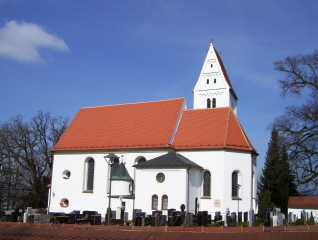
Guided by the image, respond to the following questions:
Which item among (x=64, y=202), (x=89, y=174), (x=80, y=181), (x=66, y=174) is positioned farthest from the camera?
(x=66, y=174)

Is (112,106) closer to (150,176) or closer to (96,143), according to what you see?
(96,143)

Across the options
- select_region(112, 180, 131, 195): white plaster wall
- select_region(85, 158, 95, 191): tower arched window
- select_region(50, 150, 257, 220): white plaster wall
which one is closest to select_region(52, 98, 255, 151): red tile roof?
select_region(50, 150, 257, 220): white plaster wall

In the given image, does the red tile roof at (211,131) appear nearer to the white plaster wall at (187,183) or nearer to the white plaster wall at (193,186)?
the white plaster wall at (187,183)

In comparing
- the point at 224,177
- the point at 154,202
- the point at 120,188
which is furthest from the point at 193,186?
the point at 120,188

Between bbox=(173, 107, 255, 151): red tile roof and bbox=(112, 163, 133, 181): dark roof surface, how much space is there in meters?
4.25

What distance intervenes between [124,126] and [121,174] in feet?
17.0

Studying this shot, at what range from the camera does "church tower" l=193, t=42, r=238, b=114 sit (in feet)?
126

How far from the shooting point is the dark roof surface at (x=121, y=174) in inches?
1083

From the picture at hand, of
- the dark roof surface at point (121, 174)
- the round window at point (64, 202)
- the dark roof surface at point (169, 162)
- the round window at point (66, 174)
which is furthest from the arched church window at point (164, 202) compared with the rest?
the round window at point (66, 174)

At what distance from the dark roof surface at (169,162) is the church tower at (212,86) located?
40.9ft

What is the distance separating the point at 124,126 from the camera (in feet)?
103

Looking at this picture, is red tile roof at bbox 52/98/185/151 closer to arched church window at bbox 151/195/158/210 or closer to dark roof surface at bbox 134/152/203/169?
dark roof surface at bbox 134/152/203/169

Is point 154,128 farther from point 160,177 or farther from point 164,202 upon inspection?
point 164,202

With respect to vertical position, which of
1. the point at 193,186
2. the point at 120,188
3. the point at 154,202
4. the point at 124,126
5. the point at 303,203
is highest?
the point at 124,126
